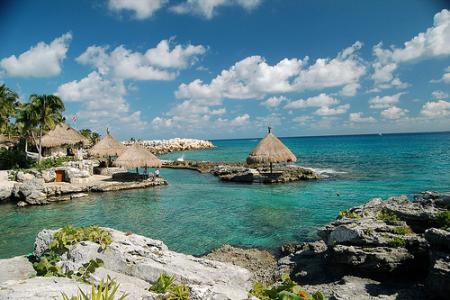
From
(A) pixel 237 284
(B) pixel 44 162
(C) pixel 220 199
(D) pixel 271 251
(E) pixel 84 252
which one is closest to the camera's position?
(E) pixel 84 252

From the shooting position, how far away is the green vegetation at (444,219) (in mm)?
8765

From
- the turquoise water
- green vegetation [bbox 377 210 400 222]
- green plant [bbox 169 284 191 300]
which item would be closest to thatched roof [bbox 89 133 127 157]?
the turquoise water

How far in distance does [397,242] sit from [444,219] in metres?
1.52

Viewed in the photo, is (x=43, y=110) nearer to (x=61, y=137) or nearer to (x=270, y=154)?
(x=61, y=137)

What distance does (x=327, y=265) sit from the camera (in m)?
10.0

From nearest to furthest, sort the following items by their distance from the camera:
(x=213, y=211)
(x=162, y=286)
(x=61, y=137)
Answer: (x=162, y=286) < (x=213, y=211) < (x=61, y=137)

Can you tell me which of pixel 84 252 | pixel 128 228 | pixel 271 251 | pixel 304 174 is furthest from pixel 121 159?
pixel 84 252

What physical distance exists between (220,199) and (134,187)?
29.7 ft

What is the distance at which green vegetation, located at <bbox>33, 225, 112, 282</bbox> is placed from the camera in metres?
6.73

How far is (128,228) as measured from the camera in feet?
54.3

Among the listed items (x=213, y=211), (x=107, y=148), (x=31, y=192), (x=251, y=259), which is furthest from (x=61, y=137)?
(x=251, y=259)

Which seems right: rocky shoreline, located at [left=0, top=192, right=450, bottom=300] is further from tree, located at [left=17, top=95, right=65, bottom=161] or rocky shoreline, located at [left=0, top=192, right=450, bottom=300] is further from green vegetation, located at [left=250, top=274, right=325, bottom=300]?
tree, located at [left=17, top=95, right=65, bottom=161]

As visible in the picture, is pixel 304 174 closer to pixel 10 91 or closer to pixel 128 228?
pixel 128 228

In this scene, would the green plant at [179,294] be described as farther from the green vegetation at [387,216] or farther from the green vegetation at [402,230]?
the green vegetation at [387,216]
